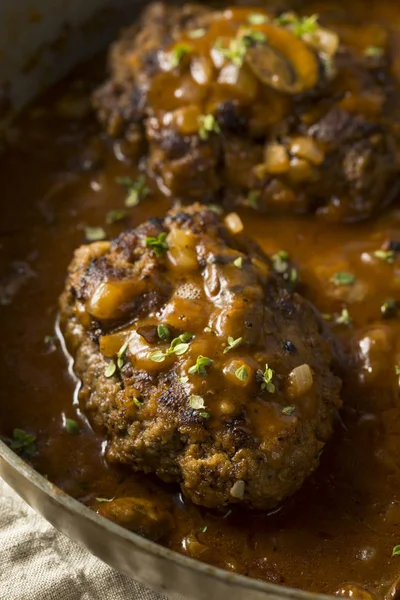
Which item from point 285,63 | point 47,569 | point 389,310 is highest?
point 285,63

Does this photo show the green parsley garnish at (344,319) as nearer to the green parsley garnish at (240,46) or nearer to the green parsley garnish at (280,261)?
the green parsley garnish at (280,261)

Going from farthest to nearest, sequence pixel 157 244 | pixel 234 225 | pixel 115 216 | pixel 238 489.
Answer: pixel 115 216 < pixel 234 225 < pixel 157 244 < pixel 238 489

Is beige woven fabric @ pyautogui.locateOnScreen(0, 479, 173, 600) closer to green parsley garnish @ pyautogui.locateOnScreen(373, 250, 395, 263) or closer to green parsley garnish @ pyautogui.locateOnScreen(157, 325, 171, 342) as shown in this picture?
green parsley garnish @ pyautogui.locateOnScreen(157, 325, 171, 342)

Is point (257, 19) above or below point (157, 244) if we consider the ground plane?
above

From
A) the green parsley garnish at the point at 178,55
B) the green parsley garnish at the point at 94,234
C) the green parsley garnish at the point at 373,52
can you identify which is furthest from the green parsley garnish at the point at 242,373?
the green parsley garnish at the point at 373,52

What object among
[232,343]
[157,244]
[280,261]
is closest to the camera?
[232,343]

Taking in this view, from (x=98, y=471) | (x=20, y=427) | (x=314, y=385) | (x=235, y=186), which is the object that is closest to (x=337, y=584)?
(x=314, y=385)

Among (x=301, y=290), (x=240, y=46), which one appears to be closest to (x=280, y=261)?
(x=301, y=290)

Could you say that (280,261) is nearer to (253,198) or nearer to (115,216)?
(253,198)
